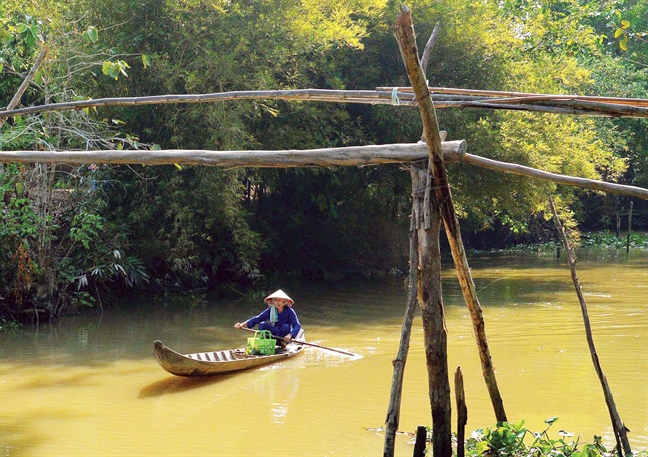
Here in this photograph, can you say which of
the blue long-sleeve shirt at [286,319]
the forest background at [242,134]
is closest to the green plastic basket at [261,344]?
the blue long-sleeve shirt at [286,319]

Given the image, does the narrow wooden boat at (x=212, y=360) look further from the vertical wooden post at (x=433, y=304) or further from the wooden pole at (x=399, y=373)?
the vertical wooden post at (x=433, y=304)

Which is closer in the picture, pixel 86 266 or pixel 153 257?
pixel 86 266

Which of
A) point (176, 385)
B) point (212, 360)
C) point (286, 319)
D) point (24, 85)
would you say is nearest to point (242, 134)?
point (286, 319)

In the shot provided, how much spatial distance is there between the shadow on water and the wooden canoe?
7cm

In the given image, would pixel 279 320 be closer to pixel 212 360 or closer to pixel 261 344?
pixel 261 344

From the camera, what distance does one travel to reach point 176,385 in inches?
331

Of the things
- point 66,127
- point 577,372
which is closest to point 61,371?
point 66,127

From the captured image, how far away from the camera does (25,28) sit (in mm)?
5074

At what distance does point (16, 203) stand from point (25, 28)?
602 centimetres

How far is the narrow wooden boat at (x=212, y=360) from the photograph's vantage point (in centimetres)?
809

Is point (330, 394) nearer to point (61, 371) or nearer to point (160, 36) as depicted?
point (61, 371)

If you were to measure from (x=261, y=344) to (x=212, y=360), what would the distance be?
2.50 ft

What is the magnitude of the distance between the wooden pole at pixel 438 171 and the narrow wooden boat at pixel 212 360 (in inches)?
140

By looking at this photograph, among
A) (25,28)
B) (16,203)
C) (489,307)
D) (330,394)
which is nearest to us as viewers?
(25,28)
